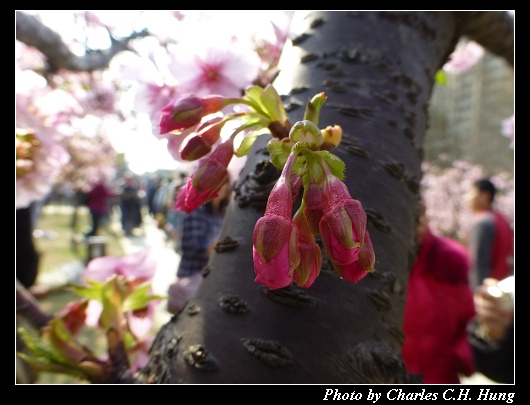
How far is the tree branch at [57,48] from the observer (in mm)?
1441

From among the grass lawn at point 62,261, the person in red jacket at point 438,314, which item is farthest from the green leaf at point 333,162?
the person in red jacket at point 438,314

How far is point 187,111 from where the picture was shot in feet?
1.55

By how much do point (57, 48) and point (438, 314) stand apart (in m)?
1.91

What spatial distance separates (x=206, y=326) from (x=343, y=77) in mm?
362

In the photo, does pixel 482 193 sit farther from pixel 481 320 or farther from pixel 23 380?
pixel 23 380

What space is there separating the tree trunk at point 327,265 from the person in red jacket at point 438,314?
46.2 inches

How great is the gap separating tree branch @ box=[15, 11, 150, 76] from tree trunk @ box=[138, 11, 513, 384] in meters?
1.14

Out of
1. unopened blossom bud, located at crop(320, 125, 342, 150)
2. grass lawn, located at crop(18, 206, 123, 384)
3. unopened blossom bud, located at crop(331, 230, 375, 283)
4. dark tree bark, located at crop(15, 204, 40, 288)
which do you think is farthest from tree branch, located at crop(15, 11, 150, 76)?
unopened blossom bud, located at crop(331, 230, 375, 283)

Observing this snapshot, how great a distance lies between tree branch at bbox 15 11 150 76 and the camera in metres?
1.44

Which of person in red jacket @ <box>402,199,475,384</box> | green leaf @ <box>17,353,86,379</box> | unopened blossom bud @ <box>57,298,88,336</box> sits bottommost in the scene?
person in red jacket @ <box>402,199,475,384</box>

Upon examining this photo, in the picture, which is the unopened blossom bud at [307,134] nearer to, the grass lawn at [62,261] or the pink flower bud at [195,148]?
the pink flower bud at [195,148]

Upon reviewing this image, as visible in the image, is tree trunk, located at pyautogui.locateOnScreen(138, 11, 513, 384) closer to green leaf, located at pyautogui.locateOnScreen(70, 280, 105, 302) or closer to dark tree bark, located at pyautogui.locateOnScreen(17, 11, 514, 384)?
dark tree bark, located at pyautogui.locateOnScreen(17, 11, 514, 384)

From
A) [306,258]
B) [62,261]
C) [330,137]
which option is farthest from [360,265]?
[62,261]

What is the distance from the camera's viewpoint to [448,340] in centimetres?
181
